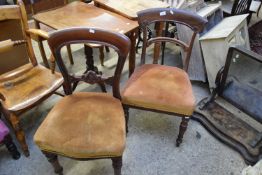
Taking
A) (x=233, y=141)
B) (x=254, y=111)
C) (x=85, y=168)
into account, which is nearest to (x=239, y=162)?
(x=233, y=141)

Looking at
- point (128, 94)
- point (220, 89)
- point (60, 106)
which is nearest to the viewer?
point (60, 106)

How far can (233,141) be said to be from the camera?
173 cm

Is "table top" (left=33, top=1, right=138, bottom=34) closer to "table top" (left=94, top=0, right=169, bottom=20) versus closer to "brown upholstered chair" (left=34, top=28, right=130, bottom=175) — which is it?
"table top" (left=94, top=0, right=169, bottom=20)

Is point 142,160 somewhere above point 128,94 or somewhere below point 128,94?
below

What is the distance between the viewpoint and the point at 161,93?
1.53 metres

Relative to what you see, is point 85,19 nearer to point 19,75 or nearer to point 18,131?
point 19,75

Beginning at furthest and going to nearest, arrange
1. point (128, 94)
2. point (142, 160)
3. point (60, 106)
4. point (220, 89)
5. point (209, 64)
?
1. point (209, 64)
2. point (220, 89)
3. point (142, 160)
4. point (128, 94)
5. point (60, 106)

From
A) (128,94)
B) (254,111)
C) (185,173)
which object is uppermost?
(128,94)

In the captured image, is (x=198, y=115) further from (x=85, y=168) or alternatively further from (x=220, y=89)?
(x=85, y=168)

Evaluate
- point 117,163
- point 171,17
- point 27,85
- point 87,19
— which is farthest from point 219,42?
point 27,85

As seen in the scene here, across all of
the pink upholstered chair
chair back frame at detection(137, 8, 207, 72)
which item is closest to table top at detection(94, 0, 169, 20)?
chair back frame at detection(137, 8, 207, 72)

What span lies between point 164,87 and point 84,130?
1.95 feet

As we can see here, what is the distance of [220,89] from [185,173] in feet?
2.35

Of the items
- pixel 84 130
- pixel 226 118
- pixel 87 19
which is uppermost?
pixel 87 19
